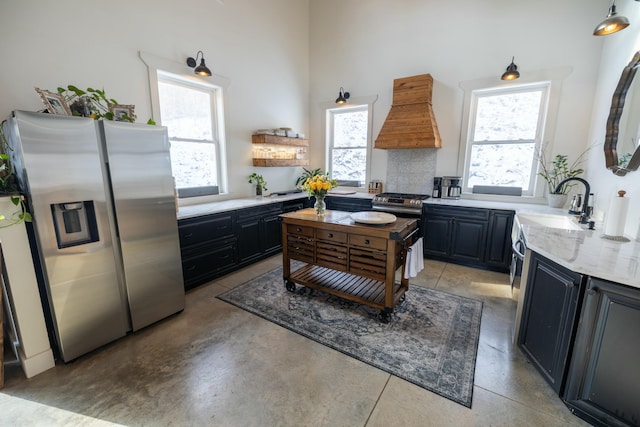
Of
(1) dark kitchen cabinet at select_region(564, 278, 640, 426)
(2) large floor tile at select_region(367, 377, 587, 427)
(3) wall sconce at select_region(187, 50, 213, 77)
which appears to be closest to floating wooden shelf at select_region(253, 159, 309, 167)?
(3) wall sconce at select_region(187, 50, 213, 77)

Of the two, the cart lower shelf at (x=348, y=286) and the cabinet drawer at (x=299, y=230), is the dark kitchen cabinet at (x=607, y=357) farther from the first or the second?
the cabinet drawer at (x=299, y=230)

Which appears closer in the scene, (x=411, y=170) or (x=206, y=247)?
(x=206, y=247)

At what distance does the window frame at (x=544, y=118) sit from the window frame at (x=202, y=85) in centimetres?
358

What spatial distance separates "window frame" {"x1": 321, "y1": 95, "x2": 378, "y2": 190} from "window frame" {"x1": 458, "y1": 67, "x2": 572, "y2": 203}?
1480 mm

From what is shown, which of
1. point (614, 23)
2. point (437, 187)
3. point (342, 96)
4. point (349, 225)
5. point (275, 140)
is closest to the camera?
point (614, 23)

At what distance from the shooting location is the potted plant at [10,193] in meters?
1.79

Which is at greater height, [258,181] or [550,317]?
[258,181]

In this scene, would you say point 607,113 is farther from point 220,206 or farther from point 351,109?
point 220,206

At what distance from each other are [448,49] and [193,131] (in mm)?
3961

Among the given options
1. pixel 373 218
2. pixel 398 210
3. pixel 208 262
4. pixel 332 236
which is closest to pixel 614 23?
pixel 373 218

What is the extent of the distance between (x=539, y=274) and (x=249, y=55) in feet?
14.9

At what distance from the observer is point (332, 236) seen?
2738 mm

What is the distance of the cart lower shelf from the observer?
2641 millimetres

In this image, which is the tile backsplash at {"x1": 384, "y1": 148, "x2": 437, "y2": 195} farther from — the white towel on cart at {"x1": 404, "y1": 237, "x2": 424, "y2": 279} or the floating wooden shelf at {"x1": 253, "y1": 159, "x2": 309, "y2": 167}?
the white towel on cart at {"x1": 404, "y1": 237, "x2": 424, "y2": 279}
